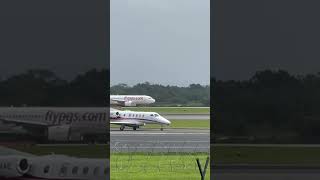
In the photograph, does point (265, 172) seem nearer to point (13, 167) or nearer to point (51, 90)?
point (51, 90)

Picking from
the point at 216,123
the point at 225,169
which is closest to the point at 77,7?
the point at 216,123

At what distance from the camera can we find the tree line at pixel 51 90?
11.1 feet

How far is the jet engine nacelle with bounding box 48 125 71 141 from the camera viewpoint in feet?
11.0

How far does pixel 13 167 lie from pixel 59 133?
36cm

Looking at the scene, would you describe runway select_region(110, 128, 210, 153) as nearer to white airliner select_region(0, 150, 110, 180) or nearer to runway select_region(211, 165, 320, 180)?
runway select_region(211, 165, 320, 180)

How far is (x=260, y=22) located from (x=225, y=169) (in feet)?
3.20

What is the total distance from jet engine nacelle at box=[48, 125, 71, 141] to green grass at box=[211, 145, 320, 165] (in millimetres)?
943

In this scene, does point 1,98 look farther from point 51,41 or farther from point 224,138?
point 224,138

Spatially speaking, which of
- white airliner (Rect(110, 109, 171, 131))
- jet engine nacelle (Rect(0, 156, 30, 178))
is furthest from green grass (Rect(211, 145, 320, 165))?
white airliner (Rect(110, 109, 171, 131))

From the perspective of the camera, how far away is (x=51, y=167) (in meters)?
3.24

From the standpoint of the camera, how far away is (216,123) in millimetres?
3400

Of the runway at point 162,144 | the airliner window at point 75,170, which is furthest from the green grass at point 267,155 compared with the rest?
the runway at point 162,144

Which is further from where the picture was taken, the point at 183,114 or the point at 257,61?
the point at 183,114

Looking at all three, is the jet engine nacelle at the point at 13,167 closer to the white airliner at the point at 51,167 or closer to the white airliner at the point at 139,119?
the white airliner at the point at 51,167
